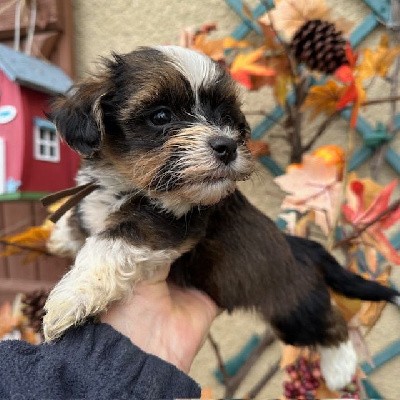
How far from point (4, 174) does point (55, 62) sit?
100cm

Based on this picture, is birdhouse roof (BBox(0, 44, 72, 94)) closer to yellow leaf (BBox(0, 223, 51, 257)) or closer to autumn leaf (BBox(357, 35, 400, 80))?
yellow leaf (BBox(0, 223, 51, 257))

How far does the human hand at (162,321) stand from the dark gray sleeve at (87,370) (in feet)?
0.49

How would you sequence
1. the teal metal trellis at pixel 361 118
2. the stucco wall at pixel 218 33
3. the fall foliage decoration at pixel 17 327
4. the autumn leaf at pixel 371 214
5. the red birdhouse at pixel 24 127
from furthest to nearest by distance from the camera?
the stucco wall at pixel 218 33, the teal metal trellis at pixel 361 118, the fall foliage decoration at pixel 17 327, the red birdhouse at pixel 24 127, the autumn leaf at pixel 371 214

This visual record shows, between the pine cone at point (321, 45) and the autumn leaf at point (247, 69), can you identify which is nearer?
the pine cone at point (321, 45)

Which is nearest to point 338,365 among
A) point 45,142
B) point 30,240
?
point 30,240

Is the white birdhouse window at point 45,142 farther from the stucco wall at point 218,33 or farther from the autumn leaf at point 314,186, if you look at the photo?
the autumn leaf at point 314,186

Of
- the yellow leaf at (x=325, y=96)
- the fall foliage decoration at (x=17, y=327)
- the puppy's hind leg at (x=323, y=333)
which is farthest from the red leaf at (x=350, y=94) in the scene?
the fall foliage decoration at (x=17, y=327)

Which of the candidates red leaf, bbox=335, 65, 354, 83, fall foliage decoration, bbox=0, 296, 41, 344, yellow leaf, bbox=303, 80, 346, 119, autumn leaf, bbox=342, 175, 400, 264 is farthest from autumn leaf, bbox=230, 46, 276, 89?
fall foliage decoration, bbox=0, 296, 41, 344

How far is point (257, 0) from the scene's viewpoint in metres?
2.42

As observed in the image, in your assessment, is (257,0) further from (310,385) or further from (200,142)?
(310,385)

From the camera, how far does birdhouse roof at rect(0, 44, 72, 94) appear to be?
176 centimetres

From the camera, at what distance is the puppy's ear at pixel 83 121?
1290mm

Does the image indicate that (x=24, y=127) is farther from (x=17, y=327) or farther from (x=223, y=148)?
(x=223, y=148)

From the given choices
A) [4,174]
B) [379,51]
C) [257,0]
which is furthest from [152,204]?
[257,0]
